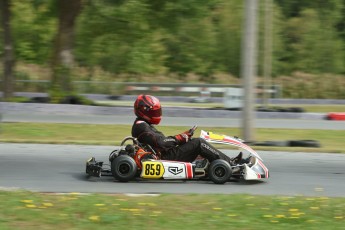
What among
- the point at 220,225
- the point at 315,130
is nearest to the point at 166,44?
the point at 315,130

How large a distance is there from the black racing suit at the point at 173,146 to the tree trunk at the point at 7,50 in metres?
15.3

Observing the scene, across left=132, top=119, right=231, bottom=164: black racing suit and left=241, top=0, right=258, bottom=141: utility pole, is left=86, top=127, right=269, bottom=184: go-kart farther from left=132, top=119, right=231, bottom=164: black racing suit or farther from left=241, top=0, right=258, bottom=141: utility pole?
left=241, top=0, right=258, bottom=141: utility pole

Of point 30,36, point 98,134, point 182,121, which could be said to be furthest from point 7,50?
point 30,36

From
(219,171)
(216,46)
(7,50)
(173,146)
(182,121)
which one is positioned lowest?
(219,171)

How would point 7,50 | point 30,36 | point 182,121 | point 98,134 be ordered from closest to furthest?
1. point 98,134
2. point 182,121
3. point 7,50
4. point 30,36

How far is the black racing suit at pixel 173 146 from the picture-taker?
29.5 ft

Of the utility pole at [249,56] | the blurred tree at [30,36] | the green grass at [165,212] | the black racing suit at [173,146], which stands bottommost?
the green grass at [165,212]

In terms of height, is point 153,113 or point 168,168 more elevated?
point 153,113

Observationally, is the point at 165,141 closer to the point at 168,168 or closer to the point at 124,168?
the point at 168,168

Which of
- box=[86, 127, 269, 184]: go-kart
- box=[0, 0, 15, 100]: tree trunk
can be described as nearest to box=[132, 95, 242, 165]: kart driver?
box=[86, 127, 269, 184]: go-kart

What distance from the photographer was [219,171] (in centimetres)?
905

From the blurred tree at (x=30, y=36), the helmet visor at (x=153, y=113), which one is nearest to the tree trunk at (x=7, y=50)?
the blurred tree at (x=30, y=36)

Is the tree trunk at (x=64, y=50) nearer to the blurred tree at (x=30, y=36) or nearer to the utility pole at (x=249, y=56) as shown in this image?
the blurred tree at (x=30, y=36)

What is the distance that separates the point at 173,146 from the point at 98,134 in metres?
7.67
